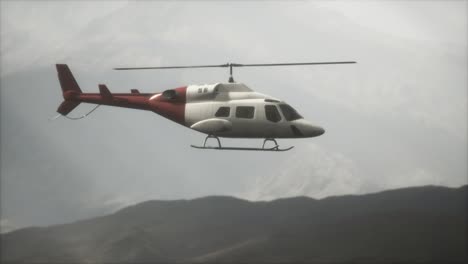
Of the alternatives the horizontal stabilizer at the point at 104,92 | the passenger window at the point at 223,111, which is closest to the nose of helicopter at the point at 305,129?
the passenger window at the point at 223,111

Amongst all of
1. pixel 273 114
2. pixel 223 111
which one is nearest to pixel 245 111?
pixel 223 111

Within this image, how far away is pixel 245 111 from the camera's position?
1288 inches

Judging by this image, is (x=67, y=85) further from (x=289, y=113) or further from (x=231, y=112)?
(x=289, y=113)

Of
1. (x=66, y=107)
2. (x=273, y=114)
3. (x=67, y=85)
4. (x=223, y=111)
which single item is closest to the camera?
(x=273, y=114)

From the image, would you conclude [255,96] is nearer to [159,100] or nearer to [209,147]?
[209,147]

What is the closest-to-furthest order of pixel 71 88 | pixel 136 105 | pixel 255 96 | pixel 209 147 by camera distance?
pixel 209 147 → pixel 255 96 → pixel 136 105 → pixel 71 88

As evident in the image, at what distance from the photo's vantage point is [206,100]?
34469 millimetres

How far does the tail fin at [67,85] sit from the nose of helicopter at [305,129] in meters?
18.2

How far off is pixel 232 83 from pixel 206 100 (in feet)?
6.45

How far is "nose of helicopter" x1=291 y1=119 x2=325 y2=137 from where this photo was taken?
31.5m

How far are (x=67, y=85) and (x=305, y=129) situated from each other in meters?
20.3

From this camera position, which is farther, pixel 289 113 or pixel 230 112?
pixel 230 112

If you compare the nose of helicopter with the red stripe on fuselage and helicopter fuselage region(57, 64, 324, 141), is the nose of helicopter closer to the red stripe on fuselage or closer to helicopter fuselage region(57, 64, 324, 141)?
helicopter fuselage region(57, 64, 324, 141)

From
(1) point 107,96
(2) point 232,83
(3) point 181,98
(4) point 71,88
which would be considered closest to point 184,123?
(3) point 181,98
